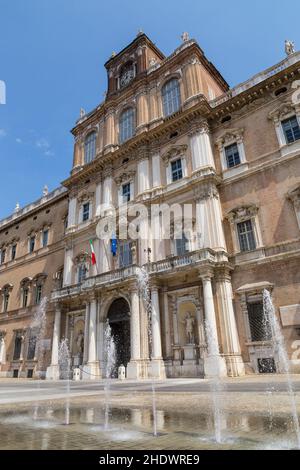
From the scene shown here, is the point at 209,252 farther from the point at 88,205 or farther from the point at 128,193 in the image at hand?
the point at 88,205

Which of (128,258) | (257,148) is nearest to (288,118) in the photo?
(257,148)

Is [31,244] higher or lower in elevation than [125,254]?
higher

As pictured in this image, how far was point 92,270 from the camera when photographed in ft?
88.7

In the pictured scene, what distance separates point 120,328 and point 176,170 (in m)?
12.5

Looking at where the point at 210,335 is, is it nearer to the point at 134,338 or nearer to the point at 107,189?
the point at 134,338

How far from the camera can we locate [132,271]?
22.3 m

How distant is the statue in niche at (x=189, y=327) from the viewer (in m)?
20.0

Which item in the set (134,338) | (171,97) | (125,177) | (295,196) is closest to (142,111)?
(171,97)

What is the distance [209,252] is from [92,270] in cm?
1123

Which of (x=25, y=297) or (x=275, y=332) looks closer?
(x=275, y=332)

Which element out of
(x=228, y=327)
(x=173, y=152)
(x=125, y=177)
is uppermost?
(x=173, y=152)

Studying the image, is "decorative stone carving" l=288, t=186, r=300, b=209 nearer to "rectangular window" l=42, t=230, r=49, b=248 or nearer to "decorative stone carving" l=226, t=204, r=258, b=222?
"decorative stone carving" l=226, t=204, r=258, b=222

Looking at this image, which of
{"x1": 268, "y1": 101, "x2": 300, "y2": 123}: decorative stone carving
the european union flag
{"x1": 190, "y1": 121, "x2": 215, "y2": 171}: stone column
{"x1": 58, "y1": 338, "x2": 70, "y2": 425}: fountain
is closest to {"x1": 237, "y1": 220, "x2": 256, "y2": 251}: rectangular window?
{"x1": 190, "y1": 121, "x2": 215, "y2": 171}: stone column
